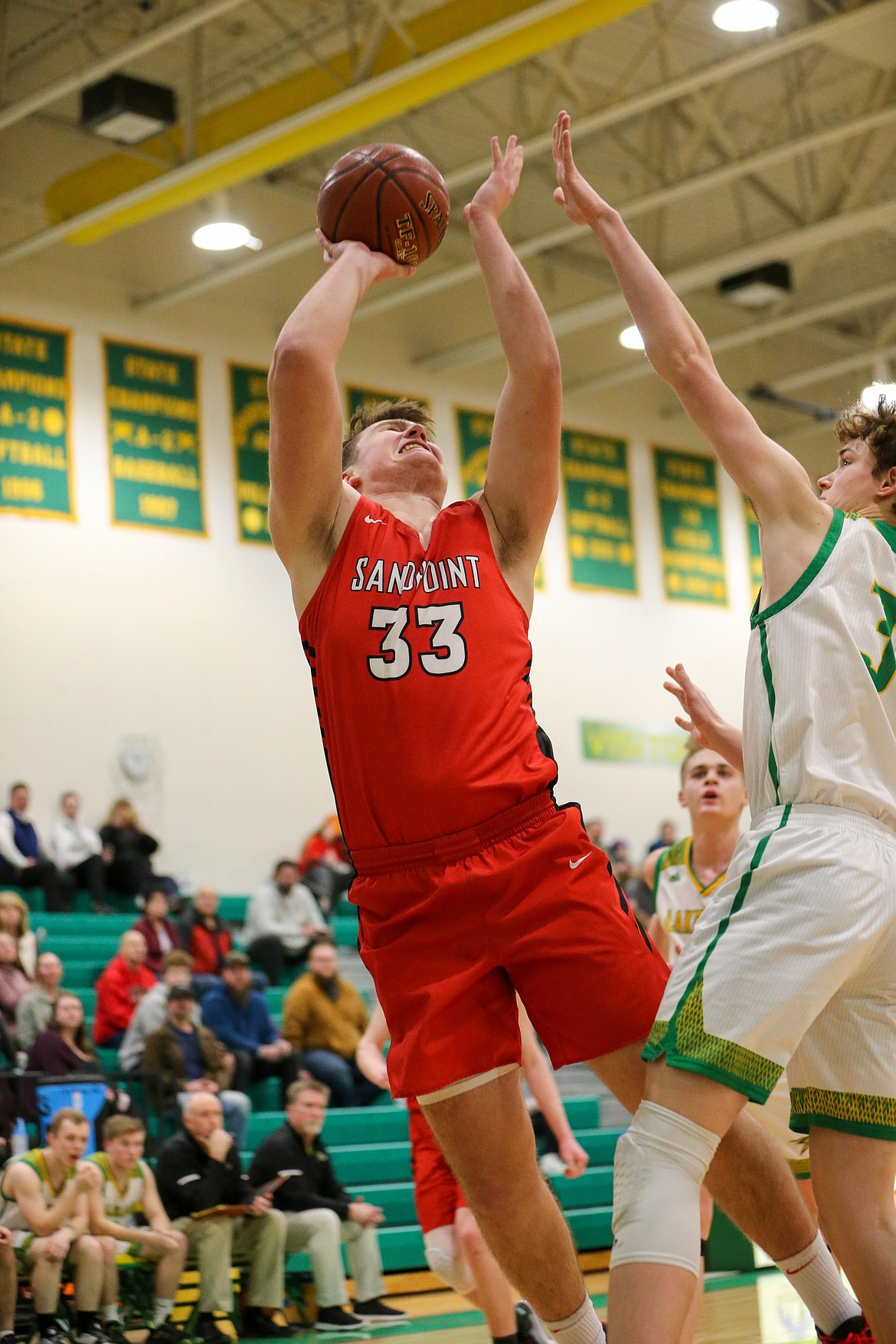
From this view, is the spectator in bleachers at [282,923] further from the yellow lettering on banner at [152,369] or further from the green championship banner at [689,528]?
the green championship banner at [689,528]

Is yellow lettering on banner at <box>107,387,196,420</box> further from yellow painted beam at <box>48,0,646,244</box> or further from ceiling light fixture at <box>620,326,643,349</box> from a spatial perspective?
ceiling light fixture at <box>620,326,643,349</box>

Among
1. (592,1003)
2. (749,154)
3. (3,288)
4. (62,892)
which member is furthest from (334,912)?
(592,1003)

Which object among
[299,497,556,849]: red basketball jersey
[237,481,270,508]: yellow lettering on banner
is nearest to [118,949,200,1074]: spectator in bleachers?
[237,481,270,508]: yellow lettering on banner

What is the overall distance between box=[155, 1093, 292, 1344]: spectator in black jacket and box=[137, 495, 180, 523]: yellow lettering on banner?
29.8 ft

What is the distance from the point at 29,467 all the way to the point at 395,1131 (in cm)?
804

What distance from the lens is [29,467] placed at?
16250 mm

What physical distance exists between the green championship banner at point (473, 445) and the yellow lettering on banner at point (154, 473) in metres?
3.60

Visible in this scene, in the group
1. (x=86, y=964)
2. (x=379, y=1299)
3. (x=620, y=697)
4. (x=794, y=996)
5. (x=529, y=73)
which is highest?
(x=529, y=73)

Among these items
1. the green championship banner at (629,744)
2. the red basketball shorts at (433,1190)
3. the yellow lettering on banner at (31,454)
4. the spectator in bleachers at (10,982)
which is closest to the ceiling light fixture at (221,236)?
the yellow lettering on banner at (31,454)

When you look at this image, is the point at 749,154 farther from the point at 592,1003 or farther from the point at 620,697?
the point at 592,1003

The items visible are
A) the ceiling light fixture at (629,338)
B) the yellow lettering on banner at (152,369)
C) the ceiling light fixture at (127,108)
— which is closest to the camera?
the ceiling light fixture at (127,108)

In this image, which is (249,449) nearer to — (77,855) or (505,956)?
(77,855)

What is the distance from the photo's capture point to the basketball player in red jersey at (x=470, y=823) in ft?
10.8

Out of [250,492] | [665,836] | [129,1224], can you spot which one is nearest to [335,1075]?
[129,1224]
